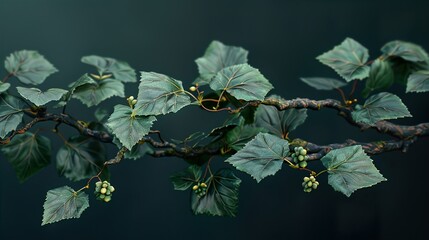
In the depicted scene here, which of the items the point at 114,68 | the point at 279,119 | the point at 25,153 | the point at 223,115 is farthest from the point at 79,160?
the point at 223,115

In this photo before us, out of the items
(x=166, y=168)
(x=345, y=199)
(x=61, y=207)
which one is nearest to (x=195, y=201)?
(x=61, y=207)

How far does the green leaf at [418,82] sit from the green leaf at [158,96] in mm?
485

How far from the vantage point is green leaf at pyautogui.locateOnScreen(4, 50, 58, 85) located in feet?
4.70

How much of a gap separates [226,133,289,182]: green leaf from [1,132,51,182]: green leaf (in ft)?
1.54

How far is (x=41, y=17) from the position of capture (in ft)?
6.31

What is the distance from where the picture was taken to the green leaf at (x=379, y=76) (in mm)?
1413

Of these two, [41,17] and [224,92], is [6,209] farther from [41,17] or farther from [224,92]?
[224,92]

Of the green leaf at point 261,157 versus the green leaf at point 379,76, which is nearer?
the green leaf at point 261,157

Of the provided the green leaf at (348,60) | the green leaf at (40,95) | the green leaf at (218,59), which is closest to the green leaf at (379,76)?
the green leaf at (348,60)

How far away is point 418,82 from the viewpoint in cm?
135

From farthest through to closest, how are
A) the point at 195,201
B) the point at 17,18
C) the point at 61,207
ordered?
the point at 17,18
the point at 195,201
the point at 61,207

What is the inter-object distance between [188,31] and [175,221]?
58 cm

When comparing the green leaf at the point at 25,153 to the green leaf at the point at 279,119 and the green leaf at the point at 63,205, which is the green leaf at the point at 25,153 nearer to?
the green leaf at the point at 63,205

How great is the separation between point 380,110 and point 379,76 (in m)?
0.16
